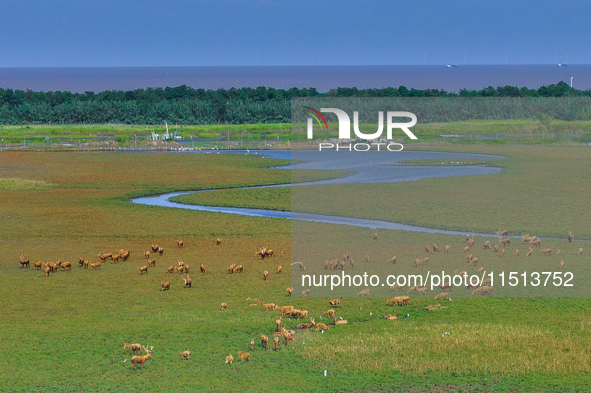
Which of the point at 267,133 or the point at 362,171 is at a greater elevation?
the point at 267,133

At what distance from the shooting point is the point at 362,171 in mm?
76938

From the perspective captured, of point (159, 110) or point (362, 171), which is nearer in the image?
point (362, 171)

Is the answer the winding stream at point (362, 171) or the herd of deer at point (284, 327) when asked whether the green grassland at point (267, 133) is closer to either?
the winding stream at point (362, 171)

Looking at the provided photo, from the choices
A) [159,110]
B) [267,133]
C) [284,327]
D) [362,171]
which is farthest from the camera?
[159,110]

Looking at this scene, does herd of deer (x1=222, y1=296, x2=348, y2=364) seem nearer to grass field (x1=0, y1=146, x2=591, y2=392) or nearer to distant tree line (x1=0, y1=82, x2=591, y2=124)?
grass field (x1=0, y1=146, x2=591, y2=392)

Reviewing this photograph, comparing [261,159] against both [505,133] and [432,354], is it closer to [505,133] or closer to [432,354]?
[505,133]

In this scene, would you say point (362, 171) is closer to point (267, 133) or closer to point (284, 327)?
point (267, 133)

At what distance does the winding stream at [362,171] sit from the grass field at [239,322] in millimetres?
2494

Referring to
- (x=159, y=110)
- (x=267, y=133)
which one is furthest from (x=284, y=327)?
(x=159, y=110)

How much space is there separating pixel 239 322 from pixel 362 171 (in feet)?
170

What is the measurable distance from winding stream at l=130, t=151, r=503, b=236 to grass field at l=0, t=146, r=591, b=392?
2494mm

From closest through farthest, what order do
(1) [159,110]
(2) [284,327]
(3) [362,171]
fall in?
(2) [284,327]
(3) [362,171]
(1) [159,110]

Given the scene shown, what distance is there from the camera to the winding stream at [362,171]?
48531 mm

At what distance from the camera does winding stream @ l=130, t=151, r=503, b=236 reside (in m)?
48.5
